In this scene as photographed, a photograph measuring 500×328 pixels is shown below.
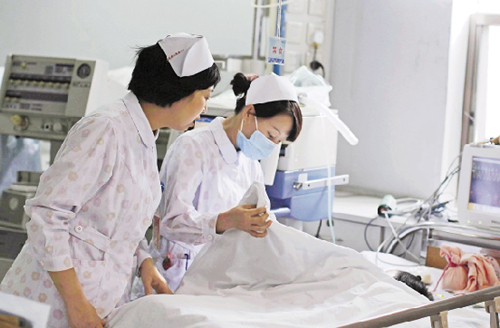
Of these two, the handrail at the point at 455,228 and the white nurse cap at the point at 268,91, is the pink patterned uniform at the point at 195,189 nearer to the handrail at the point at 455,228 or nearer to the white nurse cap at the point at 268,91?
the white nurse cap at the point at 268,91

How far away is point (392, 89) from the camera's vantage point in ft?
13.9

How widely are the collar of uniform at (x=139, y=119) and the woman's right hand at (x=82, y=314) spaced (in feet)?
1.49

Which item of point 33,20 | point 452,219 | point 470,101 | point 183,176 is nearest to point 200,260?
point 183,176

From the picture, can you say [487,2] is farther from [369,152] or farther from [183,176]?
[183,176]

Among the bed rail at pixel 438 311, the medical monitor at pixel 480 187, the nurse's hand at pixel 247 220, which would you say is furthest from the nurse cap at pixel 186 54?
the medical monitor at pixel 480 187

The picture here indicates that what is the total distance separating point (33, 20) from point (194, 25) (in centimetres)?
109

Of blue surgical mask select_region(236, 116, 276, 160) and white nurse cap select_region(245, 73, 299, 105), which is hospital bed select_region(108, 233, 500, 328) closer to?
blue surgical mask select_region(236, 116, 276, 160)

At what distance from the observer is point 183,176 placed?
2.04 meters

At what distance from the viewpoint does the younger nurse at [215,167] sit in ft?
6.48

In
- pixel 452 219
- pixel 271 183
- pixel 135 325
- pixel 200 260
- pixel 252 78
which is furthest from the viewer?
pixel 452 219

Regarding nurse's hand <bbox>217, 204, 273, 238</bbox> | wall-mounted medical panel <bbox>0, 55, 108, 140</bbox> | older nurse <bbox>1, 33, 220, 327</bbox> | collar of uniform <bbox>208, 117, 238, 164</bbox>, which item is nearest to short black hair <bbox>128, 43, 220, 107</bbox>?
older nurse <bbox>1, 33, 220, 327</bbox>

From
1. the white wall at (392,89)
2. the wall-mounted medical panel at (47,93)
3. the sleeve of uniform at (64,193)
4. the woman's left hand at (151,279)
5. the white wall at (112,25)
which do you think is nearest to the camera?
the sleeve of uniform at (64,193)

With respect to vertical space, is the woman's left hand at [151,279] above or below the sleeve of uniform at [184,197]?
below

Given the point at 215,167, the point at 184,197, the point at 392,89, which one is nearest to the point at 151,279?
the point at 184,197
